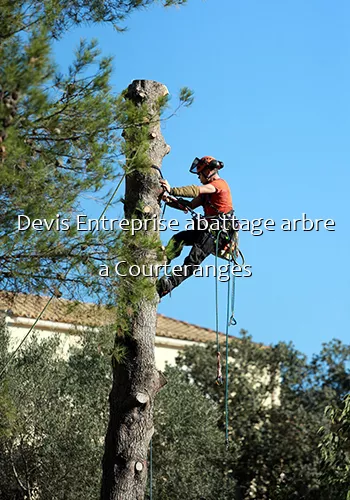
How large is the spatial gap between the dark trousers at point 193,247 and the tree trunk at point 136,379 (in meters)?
0.51

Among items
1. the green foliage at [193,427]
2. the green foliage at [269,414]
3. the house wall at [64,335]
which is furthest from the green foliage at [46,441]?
the green foliage at [269,414]

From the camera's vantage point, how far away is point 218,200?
1057cm

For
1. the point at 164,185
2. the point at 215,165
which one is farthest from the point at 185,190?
the point at 215,165

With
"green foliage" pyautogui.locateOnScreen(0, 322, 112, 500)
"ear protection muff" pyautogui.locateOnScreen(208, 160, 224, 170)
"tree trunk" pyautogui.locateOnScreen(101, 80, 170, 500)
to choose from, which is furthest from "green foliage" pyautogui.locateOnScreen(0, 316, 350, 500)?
"ear protection muff" pyautogui.locateOnScreen(208, 160, 224, 170)

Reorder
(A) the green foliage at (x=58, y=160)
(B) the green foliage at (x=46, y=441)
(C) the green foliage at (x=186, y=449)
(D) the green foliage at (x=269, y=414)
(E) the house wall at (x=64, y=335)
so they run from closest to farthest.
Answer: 1. (A) the green foliage at (x=58, y=160)
2. (B) the green foliage at (x=46, y=441)
3. (C) the green foliage at (x=186, y=449)
4. (E) the house wall at (x=64, y=335)
5. (D) the green foliage at (x=269, y=414)

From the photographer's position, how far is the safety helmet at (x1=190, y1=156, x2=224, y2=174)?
10.7 metres

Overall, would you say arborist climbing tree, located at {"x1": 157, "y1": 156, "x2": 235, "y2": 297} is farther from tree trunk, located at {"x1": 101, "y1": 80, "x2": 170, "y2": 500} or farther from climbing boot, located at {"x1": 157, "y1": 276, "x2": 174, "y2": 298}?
tree trunk, located at {"x1": 101, "y1": 80, "x2": 170, "y2": 500}

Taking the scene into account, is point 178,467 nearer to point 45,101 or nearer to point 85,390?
point 85,390

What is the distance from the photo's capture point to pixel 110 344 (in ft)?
31.8

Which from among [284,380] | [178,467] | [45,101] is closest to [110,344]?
[45,101]

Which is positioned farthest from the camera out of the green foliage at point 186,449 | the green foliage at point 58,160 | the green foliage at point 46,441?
the green foliage at point 186,449

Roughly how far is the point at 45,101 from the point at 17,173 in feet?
2.86

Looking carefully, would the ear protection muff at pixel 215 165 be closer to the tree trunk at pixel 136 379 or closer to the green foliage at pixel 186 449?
the tree trunk at pixel 136 379

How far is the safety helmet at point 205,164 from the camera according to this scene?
35.0ft
